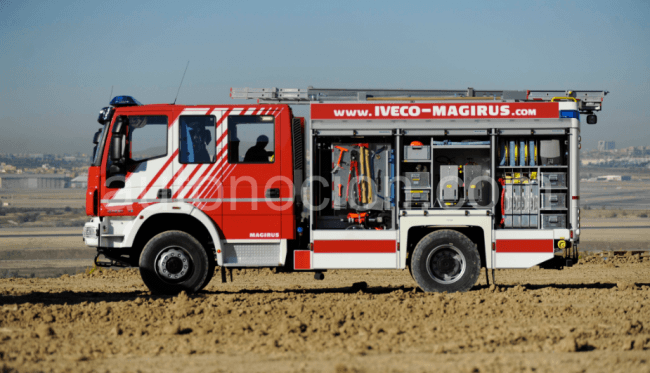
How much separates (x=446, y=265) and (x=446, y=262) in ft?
0.16

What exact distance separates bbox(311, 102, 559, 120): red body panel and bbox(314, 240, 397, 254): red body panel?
6.24ft

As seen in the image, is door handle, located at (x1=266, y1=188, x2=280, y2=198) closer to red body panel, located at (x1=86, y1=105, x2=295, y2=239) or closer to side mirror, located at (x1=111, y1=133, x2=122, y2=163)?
red body panel, located at (x1=86, y1=105, x2=295, y2=239)

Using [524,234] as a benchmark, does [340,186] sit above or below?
above

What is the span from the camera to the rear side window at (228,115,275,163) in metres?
9.60

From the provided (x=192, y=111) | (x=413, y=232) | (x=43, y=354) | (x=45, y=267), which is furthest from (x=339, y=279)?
(x=45, y=267)

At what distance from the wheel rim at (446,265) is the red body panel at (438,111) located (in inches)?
82.0

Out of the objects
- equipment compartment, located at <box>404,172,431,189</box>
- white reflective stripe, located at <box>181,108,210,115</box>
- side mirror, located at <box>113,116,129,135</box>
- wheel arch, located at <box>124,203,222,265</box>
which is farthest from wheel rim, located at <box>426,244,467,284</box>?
side mirror, located at <box>113,116,129,135</box>

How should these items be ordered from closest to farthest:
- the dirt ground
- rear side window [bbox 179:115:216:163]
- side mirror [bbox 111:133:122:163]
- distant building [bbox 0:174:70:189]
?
the dirt ground → side mirror [bbox 111:133:122:163] → rear side window [bbox 179:115:216:163] → distant building [bbox 0:174:70:189]

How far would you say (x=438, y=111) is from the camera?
32.2 feet

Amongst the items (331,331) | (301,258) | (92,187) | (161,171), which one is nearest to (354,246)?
(301,258)

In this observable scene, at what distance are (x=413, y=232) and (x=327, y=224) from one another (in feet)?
4.45

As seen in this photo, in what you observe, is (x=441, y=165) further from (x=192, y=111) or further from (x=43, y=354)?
(x=43, y=354)

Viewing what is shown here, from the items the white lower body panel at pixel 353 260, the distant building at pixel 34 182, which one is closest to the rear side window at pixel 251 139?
the white lower body panel at pixel 353 260

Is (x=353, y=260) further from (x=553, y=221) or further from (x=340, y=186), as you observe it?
(x=553, y=221)
